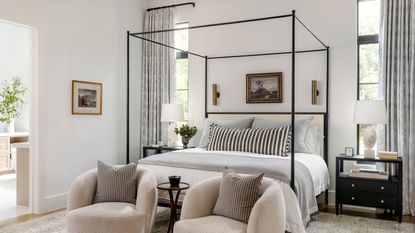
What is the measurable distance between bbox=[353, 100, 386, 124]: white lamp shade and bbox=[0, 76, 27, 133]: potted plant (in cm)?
679

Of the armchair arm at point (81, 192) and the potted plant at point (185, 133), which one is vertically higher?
the potted plant at point (185, 133)

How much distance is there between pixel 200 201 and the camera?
2.98 m

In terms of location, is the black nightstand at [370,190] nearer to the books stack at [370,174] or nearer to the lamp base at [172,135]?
the books stack at [370,174]

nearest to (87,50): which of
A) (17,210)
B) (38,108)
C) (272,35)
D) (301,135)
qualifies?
(38,108)

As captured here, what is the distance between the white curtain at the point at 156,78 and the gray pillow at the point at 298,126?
178 centimetres

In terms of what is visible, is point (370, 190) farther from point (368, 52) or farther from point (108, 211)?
point (108, 211)

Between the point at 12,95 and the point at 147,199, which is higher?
the point at 12,95

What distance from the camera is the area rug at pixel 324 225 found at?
3.83 m

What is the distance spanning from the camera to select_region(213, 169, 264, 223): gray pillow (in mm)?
2791

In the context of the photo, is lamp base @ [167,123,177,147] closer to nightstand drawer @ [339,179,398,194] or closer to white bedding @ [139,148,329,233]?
white bedding @ [139,148,329,233]

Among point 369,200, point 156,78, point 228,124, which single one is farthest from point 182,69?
point 369,200

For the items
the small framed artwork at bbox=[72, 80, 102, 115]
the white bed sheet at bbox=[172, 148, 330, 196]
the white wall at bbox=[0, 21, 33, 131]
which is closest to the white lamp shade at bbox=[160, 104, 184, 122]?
the small framed artwork at bbox=[72, 80, 102, 115]

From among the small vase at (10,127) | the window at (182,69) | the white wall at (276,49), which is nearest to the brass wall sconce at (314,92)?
the white wall at (276,49)

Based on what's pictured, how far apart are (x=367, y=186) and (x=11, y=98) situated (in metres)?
6.99
